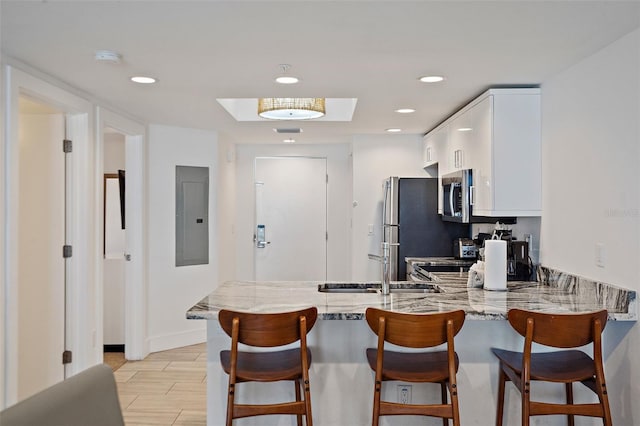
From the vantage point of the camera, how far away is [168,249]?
5133 mm

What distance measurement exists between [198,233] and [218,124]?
119 centimetres

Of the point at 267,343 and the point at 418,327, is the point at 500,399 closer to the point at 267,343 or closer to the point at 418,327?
the point at 418,327

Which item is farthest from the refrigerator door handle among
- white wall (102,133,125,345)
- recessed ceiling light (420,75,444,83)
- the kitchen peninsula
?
white wall (102,133,125,345)

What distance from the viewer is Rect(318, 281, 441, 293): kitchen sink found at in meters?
3.28

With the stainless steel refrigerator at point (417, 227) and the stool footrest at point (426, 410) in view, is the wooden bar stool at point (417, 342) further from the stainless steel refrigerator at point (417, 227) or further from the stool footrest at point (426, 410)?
the stainless steel refrigerator at point (417, 227)

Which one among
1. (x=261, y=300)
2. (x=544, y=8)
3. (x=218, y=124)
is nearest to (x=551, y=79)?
(x=544, y=8)

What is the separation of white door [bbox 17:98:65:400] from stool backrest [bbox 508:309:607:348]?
3099 millimetres

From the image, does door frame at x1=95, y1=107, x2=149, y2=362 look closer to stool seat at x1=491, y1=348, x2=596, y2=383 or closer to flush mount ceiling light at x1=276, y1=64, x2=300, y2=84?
flush mount ceiling light at x1=276, y1=64, x2=300, y2=84

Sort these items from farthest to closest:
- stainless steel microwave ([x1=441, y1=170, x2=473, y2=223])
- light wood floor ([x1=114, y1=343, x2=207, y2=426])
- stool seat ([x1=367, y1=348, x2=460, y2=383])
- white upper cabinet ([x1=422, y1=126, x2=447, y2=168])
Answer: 1. white upper cabinet ([x1=422, y1=126, x2=447, y2=168])
2. stainless steel microwave ([x1=441, y1=170, x2=473, y2=223])
3. light wood floor ([x1=114, y1=343, x2=207, y2=426])
4. stool seat ([x1=367, y1=348, x2=460, y2=383])

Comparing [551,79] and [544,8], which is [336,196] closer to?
[551,79]

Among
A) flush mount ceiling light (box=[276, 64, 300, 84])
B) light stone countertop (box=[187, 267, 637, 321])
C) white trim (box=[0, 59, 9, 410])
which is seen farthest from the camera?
→ flush mount ceiling light (box=[276, 64, 300, 84])

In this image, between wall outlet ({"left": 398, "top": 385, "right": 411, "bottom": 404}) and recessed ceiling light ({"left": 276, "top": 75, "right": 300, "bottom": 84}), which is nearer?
wall outlet ({"left": 398, "top": 385, "right": 411, "bottom": 404})

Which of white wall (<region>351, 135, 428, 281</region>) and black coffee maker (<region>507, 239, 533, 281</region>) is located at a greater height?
white wall (<region>351, 135, 428, 281</region>)

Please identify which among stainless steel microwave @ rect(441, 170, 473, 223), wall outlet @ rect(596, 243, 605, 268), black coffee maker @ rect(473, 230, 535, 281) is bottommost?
black coffee maker @ rect(473, 230, 535, 281)
